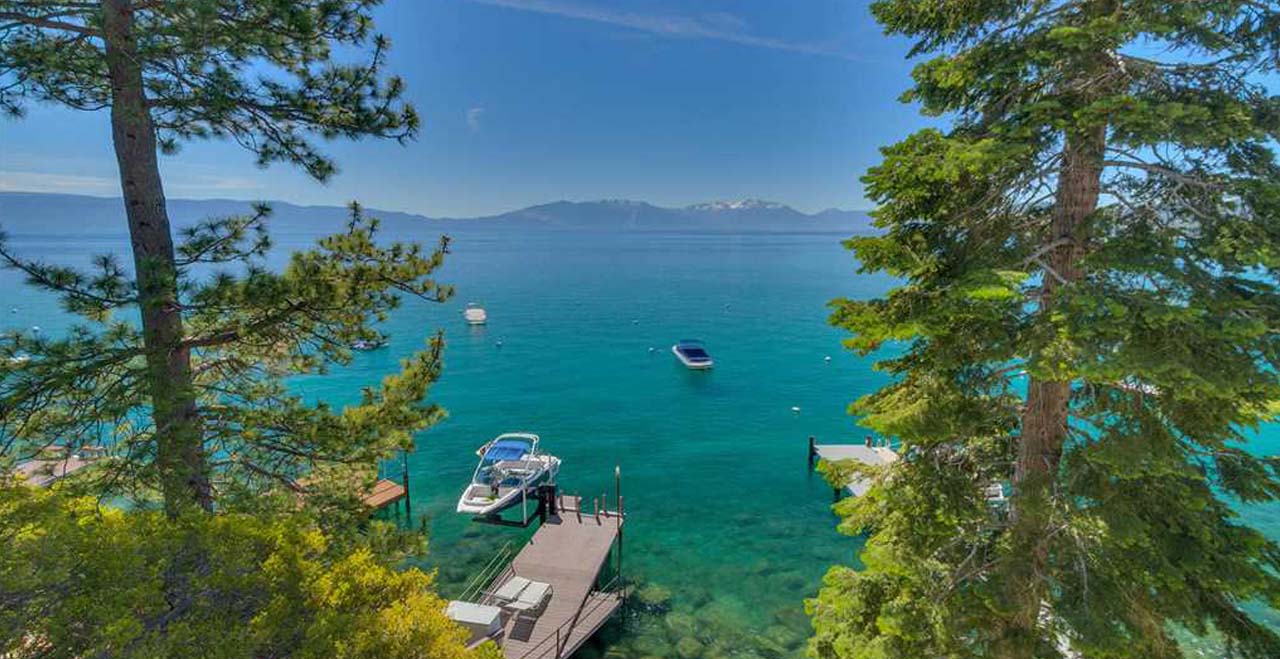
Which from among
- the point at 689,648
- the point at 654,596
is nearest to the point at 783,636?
the point at 689,648

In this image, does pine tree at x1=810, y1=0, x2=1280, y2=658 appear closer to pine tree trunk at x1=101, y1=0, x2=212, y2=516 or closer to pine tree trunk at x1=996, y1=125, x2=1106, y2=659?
pine tree trunk at x1=996, y1=125, x2=1106, y2=659

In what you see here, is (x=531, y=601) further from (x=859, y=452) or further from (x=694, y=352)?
(x=694, y=352)

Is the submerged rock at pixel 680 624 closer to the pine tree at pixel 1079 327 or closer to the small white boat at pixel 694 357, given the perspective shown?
the pine tree at pixel 1079 327

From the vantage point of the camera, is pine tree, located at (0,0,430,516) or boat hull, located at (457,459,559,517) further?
boat hull, located at (457,459,559,517)

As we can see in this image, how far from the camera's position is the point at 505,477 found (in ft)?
70.3

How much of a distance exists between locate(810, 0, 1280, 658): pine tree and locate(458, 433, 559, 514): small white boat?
15.6 m

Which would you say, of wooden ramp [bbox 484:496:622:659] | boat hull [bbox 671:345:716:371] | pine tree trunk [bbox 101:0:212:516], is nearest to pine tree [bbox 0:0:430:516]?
pine tree trunk [bbox 101:0:212:516]

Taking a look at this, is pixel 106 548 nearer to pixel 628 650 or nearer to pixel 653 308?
pixel 628 650

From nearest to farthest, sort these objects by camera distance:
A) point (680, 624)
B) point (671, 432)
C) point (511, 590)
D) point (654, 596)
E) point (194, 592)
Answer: point (194, 592) < point (511, 590) < point (680, 624) < point (654, 596) < point (671, 432)

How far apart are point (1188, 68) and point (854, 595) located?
688 centimetres

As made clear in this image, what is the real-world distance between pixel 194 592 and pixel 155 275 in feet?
11.7

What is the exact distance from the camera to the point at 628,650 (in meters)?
14.7

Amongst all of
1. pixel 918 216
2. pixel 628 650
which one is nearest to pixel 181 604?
A: pixel 918 216

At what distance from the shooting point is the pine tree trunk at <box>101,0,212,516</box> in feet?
20.5
